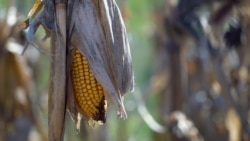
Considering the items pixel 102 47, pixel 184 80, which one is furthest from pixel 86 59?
pixel 184 80

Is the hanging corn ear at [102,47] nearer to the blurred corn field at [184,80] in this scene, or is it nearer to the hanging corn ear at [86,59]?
the hanging corn ear at [86,59]

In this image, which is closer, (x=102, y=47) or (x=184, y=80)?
(x=102, y=47)

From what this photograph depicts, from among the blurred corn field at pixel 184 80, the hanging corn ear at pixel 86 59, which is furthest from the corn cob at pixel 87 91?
the blurred corn field at pixel 184 80

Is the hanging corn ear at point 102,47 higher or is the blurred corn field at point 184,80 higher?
the hanging corn ear at point 102,47

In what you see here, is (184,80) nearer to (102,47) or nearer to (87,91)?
(102,47)

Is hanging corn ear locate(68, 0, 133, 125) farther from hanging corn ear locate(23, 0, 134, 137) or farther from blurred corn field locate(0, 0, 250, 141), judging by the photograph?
blurred corn field locate(0, 0, 250, 141)

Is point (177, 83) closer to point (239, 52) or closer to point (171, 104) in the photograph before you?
point (171, 104)

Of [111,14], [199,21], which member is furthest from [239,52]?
[111,14]

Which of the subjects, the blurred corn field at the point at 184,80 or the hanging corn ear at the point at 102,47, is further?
the blurred corn field at the point at 184,80
